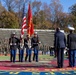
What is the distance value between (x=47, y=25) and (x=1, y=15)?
12466 mm

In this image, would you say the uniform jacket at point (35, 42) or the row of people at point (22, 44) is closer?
the row of people at point (22, 44)

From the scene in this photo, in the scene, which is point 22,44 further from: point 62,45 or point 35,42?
point 62,45

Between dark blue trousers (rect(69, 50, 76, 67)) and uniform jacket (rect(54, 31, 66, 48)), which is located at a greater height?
uniform jacket (rect(54, 31, 66, 48))

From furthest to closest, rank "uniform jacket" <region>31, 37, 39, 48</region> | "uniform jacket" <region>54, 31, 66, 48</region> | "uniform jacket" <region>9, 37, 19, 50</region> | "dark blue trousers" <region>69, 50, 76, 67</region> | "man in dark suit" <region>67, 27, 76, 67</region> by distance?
"uniform jacket" <region>31, 37, 39, 48</region>
"uniform jacket" <region>9, 37, 19, 50</region>
"dark blue trousers" <region>69, 50, 76, 67</region>
"man in dark suit" <region>67, 27, 76, 67</region>
"uniform jacket" <region>54, 31, 66, 48</region>

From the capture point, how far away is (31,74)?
11.1m

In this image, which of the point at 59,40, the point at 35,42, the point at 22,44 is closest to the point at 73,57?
the point at 59,40

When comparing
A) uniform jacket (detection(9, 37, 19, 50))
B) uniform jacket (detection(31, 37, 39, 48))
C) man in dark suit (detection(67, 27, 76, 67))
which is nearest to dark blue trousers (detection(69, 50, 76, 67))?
man in dark suit (detection(67, 27, 76, 67))

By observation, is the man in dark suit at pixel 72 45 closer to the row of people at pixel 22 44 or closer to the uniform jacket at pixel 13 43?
the row of people at pixel 22 44

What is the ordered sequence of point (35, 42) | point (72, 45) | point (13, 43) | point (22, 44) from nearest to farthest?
point (72, 45) → point (13, 43) → point (35, 42) → point (22, 44)

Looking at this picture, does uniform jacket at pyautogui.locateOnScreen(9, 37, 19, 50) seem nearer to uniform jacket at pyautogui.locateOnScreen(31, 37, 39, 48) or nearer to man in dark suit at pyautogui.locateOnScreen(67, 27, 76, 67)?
uniform jacket at pyautogui.locateOnScreen(31, 37, 39, 48)

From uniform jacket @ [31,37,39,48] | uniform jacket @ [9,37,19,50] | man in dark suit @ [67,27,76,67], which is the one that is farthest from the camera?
uniform jacket @ [31,37,39,48]

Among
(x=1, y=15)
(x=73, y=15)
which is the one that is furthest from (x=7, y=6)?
(x=73, y=15)

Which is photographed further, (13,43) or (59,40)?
(13,43)

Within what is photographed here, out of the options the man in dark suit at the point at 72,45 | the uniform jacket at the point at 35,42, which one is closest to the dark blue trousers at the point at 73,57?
the man in dark suit at the point at 72,45
